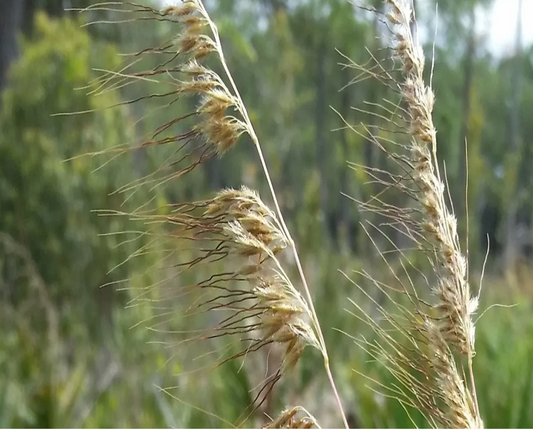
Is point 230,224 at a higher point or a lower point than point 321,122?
higher

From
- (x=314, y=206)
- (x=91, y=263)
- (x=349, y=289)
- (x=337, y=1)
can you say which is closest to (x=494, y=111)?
(x=337, y=1)

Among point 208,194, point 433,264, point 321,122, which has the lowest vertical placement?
point 208,194

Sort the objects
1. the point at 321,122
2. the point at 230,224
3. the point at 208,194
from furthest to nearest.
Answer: the point at 321,122, the point at 208,194, the point at 230,224

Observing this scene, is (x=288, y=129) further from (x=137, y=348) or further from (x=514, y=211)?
(x=514, y=211)

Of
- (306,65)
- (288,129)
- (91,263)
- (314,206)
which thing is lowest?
(91,263)

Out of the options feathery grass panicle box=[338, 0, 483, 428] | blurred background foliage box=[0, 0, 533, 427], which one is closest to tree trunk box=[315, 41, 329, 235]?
blurred background foliage box=[0, 0, 533, 427]

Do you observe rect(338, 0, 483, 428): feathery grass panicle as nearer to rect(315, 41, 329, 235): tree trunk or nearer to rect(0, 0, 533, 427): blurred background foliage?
rect(0, 0, 533, 427): blurred background foliage

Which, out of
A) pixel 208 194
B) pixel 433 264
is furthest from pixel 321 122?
pixel 433 264

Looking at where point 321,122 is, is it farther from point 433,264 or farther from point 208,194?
point 433,264

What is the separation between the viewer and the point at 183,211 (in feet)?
1.03

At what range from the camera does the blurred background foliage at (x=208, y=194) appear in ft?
4.65

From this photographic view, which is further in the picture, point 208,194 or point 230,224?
point 208,194

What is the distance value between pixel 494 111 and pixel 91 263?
226 cm

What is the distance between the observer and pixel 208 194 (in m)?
2.53
